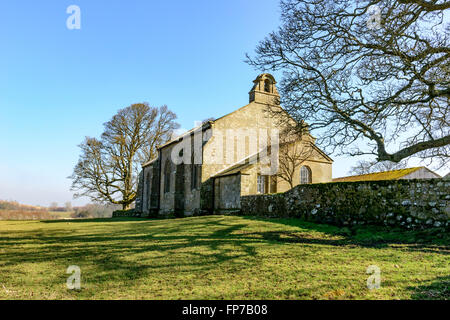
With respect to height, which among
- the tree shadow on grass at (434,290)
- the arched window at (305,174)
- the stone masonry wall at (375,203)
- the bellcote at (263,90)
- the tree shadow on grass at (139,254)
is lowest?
the tree shadow on grass at (139,254)

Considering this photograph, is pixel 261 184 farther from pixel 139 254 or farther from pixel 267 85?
pixel 139 254

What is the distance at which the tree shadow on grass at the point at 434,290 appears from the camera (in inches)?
173

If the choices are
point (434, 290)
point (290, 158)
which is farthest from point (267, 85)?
point (434, 290)

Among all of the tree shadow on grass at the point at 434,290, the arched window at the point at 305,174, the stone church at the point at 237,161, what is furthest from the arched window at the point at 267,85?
the tree shadow on grass at the point at 434,290

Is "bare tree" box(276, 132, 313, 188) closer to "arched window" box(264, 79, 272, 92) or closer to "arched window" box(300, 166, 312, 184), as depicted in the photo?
"arched window" box(300, 166, 312, 184)

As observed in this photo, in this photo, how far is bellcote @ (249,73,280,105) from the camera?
2744 centimetres

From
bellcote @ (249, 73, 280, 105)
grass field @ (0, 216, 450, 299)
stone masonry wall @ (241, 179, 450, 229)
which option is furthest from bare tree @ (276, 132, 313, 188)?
grass field @ (0, 216, 450, 299)

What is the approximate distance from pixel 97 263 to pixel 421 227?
34.2 ft

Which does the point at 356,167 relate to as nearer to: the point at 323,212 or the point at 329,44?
the point at 323,212

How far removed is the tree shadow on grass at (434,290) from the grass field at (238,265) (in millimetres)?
15

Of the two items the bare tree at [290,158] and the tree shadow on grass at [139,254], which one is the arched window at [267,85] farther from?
the tree shadow on grass at [139,254]

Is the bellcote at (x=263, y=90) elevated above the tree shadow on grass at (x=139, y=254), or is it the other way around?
the bellcote at (x=263, y=90)

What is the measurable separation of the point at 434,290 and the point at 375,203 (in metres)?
7.40

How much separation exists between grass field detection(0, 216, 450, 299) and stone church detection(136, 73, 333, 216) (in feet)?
38.0
